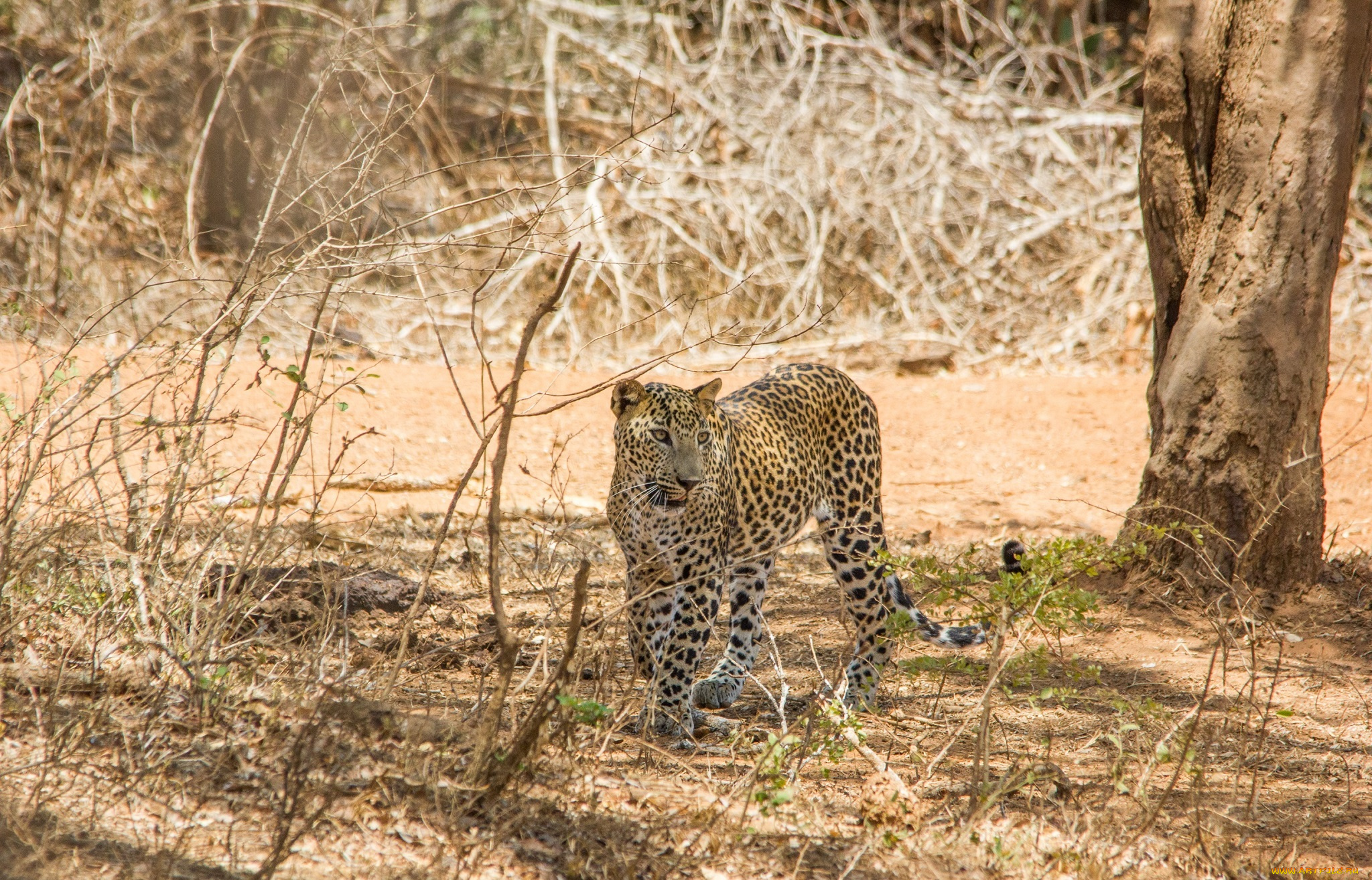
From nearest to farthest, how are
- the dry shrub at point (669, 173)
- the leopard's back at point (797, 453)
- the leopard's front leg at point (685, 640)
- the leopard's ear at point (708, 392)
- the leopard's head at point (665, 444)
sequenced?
the leopard's head at point (665, 444), the leopard's front leg at point (685, 640), the leopard's ear at point (708, 392), the leopard's back at point (797, 453), the dry shrub at point (669, 173)

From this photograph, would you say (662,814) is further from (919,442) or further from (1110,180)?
(1110,180)

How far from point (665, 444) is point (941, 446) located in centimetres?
557

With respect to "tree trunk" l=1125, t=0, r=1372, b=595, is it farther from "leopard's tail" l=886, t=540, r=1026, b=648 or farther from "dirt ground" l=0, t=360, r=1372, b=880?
"leopard's tail" l=886, t=540, r=1026, b=648

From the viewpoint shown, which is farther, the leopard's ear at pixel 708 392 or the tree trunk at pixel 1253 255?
the tree trunk at pixel 1253 255

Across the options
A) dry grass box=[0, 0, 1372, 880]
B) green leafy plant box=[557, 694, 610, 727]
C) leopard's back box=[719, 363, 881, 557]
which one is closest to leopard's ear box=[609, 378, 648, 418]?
dry grass box=[0, 0, 1372, 880]

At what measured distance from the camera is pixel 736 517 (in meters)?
5.64

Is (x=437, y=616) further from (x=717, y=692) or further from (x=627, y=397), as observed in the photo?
(x=627, y=397)

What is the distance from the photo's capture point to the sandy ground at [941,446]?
8.89 meters

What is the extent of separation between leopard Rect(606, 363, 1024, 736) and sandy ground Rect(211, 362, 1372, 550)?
265 cm

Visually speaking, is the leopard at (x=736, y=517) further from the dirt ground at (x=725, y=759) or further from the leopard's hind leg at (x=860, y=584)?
the dirt ground at (x=725, y=759)

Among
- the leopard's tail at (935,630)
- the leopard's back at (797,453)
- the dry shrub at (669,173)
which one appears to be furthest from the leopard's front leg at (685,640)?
the dry shrub at (669,173)

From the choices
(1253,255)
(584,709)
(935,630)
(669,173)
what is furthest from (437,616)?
(669,173)

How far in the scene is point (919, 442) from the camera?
1038 centimetres

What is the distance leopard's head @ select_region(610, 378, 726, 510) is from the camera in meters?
5.15
